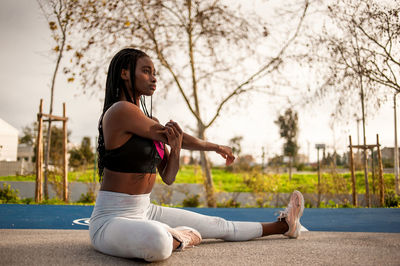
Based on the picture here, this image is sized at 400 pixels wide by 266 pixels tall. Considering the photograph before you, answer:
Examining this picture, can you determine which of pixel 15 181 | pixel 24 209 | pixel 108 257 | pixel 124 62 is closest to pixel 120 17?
pixel 24 209

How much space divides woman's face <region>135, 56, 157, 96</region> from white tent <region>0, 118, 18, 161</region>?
10.1m

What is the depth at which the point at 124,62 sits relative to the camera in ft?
6.61

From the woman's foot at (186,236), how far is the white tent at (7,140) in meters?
10.0

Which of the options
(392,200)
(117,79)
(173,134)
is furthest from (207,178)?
(173,134)

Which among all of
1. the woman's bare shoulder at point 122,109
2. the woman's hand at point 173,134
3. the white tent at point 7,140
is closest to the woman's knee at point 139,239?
the woman's hand at point 173,134

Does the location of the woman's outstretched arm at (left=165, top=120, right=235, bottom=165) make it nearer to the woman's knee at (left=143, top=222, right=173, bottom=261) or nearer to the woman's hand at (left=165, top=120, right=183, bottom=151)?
the woman's hand at (left=165, top=120, right=183, bottom=151)

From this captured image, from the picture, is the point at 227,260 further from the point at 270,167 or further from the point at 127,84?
the point at 270,167

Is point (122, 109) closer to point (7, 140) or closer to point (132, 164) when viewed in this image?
point (132, 164)

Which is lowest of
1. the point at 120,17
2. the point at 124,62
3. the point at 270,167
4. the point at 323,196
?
the point at 323,196

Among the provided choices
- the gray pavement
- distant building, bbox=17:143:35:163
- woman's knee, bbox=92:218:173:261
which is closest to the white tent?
distant building, bbox=17:143:35:163

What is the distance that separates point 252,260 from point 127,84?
1.15 m

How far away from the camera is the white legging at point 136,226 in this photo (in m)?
1.66

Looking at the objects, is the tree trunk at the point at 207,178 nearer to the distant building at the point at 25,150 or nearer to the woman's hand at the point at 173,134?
the woman's hand at the point at 173,134

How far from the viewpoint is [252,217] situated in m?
4.48
